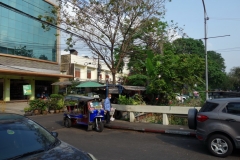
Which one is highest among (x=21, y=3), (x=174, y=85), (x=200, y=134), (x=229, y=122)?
(x=21, y=3)

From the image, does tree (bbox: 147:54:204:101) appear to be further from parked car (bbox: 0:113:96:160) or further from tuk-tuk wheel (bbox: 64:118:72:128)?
parked car (bbox: 0:113:96:160)

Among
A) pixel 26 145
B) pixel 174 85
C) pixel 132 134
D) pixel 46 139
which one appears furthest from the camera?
pixel 174 85

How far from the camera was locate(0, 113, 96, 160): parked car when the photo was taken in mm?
3333

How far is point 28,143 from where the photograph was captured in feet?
12.1

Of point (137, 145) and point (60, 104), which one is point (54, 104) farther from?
point (137, 145)

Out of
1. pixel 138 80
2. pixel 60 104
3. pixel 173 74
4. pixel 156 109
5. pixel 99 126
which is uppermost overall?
pixel 173 74

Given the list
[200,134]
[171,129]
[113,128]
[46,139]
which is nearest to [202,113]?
[200,134]

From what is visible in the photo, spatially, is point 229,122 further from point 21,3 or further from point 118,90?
point 21,3

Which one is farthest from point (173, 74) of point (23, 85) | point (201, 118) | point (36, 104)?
point (23, 85)

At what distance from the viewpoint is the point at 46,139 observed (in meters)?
4.01

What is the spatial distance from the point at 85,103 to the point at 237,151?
6762 millimetres

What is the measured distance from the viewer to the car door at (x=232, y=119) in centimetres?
613

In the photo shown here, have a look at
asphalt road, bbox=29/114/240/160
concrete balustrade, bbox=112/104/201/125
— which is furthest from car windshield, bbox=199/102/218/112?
concrete balustrade, bbox=112/104/201/125

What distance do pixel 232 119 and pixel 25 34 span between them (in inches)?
982
